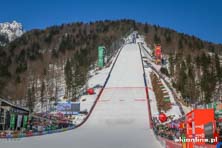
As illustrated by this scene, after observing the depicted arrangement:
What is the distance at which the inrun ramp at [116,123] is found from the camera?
1880 centimetres

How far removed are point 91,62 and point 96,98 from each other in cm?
3648

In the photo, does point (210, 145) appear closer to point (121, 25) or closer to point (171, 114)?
point (171, 114)

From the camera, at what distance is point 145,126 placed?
95.5 ft

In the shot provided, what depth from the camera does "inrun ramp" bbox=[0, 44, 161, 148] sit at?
1880 centimetres

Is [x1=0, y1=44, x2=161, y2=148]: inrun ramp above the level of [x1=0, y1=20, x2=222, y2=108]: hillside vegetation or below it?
below

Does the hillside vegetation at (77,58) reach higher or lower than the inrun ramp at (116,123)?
higher

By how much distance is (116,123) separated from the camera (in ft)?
100

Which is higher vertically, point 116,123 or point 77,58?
point 77,58

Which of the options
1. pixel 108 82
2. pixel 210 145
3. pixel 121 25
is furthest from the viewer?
pixel 121 25

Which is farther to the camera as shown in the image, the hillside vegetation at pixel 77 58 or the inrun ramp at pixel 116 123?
the hillside vegetation at pixel 77 58

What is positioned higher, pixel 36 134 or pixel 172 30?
pixel 172 30

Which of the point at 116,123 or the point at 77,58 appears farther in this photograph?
the point at 77,58

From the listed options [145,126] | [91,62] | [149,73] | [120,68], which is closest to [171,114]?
[145,126]

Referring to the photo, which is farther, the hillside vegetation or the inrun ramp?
the hillside vegetation
